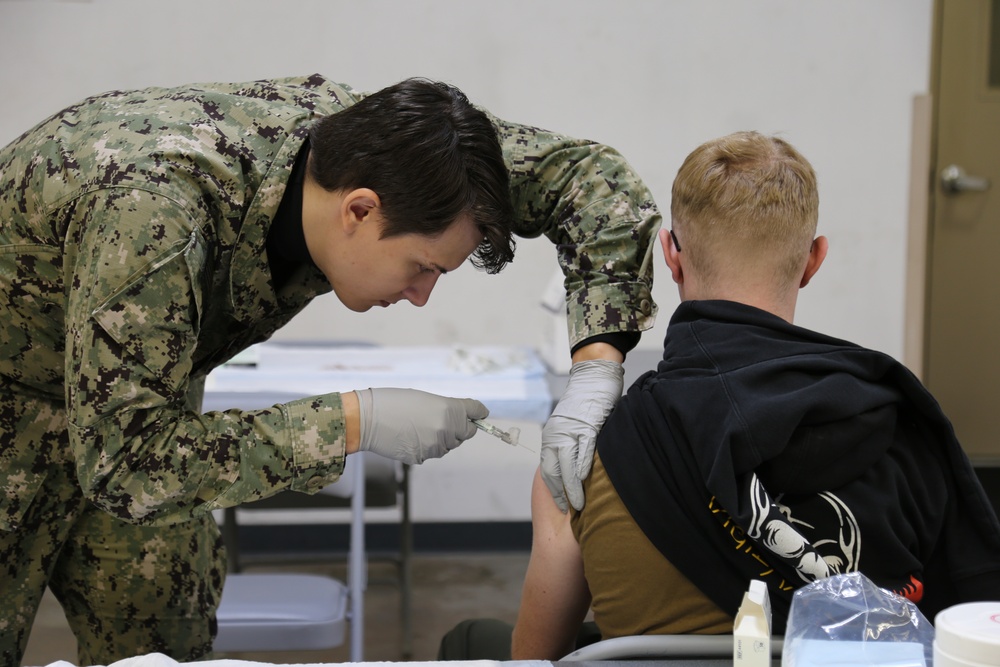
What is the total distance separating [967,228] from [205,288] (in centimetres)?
337

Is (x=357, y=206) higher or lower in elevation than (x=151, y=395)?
higher

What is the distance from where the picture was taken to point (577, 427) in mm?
1201

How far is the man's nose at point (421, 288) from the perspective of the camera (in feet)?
3.99

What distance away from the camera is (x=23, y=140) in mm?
1173

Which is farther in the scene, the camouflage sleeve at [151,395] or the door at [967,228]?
the door at [967,228]

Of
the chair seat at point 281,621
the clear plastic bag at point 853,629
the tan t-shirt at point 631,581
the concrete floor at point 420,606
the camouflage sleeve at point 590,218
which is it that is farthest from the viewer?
the concrete floor at point 420,606

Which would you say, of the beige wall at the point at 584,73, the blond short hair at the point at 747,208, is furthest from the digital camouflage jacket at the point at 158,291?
the beige wall at the point at 584,73

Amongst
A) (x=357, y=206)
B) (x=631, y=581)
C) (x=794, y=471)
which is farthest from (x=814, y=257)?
(x=357, y=206)

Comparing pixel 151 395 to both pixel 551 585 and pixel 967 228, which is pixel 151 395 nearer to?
pixel 551 585

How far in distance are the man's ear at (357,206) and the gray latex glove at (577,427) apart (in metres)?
0.37

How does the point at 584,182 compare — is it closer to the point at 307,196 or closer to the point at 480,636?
the point at 307,196

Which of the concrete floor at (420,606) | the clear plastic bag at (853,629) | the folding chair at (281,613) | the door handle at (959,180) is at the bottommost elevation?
the concrete floor at (420,606)

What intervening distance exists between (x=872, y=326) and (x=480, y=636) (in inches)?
110

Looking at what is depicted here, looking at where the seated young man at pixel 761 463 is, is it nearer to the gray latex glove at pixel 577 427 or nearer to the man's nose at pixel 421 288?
the gray latex glove at pixel 577 427
